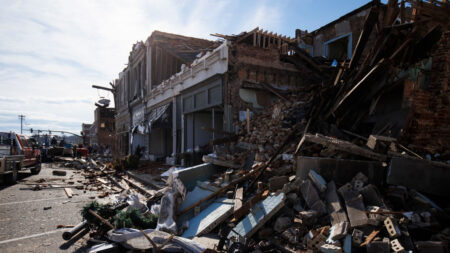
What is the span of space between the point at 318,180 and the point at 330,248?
1.40 meters

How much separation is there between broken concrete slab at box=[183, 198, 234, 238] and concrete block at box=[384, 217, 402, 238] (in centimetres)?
270

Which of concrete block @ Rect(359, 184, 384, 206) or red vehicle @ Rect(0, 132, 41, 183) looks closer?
concrete block @ Rect(359, 184, 384, 206)

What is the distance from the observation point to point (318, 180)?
4.55 metres

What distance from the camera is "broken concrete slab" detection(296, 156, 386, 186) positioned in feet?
14.5

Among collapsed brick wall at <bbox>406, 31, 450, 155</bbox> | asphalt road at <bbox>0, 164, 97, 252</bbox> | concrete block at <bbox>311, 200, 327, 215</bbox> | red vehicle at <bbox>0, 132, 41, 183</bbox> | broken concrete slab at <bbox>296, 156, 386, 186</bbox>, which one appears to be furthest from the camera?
red vehicle at <bbox>0, 132, 41, 183</bbox>

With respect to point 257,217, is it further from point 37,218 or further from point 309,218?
point 37,218

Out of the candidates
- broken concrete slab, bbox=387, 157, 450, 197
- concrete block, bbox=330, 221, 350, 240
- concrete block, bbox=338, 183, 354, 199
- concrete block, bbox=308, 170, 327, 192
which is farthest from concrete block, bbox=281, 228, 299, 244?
broken concrete slab, bbox=387, 157, 450, 197

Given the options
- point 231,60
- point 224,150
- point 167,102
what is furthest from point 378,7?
point 167,102

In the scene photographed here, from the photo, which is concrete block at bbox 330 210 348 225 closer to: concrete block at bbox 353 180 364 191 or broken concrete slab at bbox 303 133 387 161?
concrete block at bbox 353 180 364 191

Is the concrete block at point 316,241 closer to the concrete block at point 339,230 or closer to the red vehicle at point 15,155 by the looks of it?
the concrete block at point 339,230

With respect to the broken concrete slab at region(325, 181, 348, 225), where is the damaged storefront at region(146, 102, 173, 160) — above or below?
above

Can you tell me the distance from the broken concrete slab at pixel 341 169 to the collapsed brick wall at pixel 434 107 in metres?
2.02

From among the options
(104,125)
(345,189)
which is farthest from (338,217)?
(104,125)

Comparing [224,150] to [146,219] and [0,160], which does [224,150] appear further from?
[0,160]
